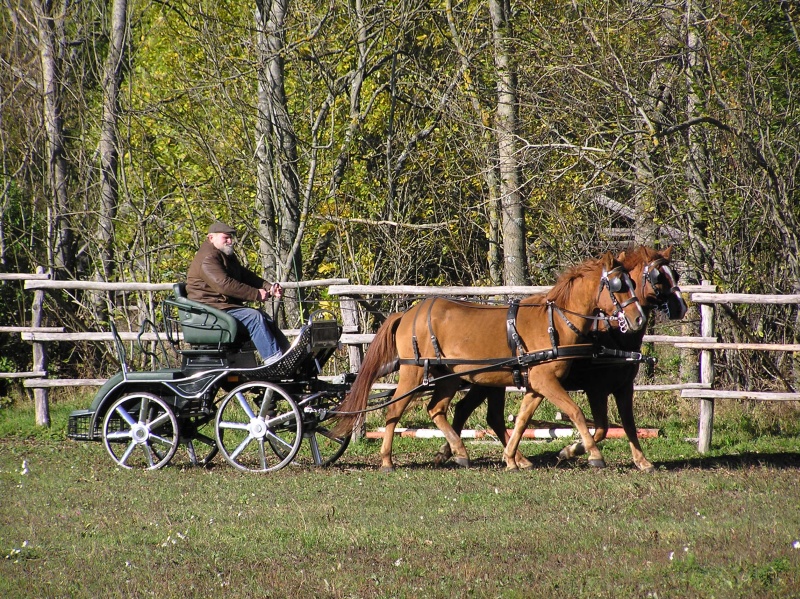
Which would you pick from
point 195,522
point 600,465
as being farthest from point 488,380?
point 195,522

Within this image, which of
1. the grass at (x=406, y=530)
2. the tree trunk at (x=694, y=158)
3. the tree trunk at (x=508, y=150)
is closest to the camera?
the grass at (x=406, y=530)

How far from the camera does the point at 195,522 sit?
6.71 metres

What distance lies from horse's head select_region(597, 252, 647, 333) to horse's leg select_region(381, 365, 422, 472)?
1.81 metres

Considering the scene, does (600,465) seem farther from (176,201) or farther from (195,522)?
(176,201)

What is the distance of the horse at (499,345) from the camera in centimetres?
825

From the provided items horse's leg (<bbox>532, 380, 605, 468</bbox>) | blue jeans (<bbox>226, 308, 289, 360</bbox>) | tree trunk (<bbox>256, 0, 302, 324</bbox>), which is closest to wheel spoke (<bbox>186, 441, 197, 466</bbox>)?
blue jeans (<bbox>226, 308, 289, 360</bbox>)

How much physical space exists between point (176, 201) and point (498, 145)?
207 inches

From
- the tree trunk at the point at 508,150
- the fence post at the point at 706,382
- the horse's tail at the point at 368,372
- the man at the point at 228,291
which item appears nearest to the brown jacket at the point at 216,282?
the man at the point at 228,291

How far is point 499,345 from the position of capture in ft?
28.3

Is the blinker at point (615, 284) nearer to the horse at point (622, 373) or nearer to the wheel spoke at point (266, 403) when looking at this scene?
the horse at point (622, 373)

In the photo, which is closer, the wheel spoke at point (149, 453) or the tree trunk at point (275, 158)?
the wheel spoke at point (149, 453)

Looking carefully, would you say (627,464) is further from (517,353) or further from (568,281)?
(568,281)

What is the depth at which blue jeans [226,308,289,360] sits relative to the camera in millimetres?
8703

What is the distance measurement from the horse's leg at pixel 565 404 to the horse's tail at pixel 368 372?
1.42 m
